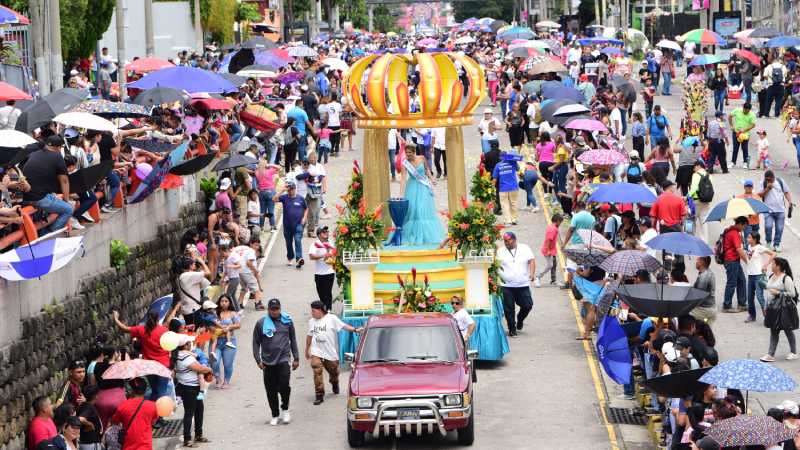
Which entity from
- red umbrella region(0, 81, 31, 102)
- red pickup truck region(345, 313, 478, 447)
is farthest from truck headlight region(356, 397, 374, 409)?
red umbrella region(0, 81, 31, 102)

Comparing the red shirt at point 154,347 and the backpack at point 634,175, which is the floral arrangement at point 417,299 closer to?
the red shirt at point 154,347

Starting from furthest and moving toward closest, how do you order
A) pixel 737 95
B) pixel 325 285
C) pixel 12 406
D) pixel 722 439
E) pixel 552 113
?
pixel 737 95
pixel 552 113
pixel 325 285
pixel 12 406
pixel 722 439

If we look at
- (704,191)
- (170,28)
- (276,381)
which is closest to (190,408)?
(276,381)

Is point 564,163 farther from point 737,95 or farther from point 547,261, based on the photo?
point 737,95

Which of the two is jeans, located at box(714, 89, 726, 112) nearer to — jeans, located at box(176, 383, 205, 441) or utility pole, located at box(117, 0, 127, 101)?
utility pole, located at box(117, 0, 127, 101)

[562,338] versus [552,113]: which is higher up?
[552,113]

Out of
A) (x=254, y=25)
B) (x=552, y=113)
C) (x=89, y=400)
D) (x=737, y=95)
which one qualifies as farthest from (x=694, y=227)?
(x=254, y=25)

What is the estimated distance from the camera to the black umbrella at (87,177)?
2077 cm

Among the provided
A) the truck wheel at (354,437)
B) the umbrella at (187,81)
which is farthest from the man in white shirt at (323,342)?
the umbrella at (187,81)

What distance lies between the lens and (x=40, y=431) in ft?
53.7

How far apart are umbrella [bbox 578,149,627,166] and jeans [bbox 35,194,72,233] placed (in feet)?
36.4

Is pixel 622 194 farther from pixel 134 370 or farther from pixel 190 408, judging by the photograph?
pixel 134 370

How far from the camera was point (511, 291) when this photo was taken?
23344mm

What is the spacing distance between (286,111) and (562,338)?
15.7 m
